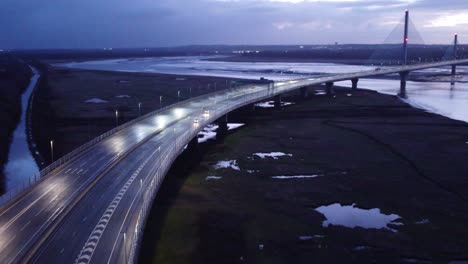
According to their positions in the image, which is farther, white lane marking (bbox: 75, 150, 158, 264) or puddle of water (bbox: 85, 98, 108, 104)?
puddle of water (bbox: 85, 98, 108, 104)

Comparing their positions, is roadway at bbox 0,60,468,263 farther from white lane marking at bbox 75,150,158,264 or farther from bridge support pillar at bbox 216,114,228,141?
bridge support pillar at bbox 216,114,228,141

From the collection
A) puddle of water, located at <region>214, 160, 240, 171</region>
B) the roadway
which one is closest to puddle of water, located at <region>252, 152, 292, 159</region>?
puddle of water, located at <region>214, 160, 240, 171</region>

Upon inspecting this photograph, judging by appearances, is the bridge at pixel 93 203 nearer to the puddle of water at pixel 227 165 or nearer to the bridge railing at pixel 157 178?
the bridge railing at pixel 157 178

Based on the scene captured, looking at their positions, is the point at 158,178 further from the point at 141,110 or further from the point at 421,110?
the point at 421,110

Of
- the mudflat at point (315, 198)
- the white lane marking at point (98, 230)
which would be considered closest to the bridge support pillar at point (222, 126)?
the mudflat at point (315, 198)

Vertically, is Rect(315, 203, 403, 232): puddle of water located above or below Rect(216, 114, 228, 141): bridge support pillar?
below

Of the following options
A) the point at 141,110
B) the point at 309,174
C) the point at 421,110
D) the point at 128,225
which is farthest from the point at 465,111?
the point at 128,225
